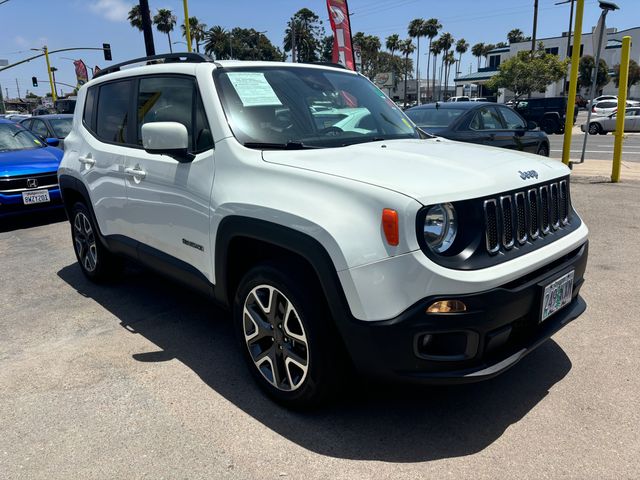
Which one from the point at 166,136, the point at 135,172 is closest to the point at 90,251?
the point at 135,172

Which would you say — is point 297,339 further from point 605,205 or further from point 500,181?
point 605,205

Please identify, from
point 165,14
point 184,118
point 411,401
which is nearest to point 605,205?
point 411,401

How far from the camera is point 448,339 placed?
231cm

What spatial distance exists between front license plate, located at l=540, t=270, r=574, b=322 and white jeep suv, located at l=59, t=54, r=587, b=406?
0.01 metres

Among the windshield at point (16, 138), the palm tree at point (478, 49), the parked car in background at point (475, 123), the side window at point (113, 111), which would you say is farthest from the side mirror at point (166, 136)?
the palm tree at point (478, 49)

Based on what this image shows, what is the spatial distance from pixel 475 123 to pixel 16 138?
768cm

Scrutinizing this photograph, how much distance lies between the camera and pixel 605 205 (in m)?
7.98

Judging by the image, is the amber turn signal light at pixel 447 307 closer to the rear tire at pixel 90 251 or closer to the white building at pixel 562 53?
the rear tire at pixel 90 251

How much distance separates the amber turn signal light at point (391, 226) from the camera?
7.20 feet

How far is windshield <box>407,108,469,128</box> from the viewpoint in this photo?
8586 mm

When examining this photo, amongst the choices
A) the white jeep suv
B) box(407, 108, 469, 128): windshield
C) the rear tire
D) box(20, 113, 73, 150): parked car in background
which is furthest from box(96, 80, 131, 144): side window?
box(20, 113, 73, 150): parked car in background

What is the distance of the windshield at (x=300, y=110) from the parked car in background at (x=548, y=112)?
25.5 meters

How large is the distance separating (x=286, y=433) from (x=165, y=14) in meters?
76.5

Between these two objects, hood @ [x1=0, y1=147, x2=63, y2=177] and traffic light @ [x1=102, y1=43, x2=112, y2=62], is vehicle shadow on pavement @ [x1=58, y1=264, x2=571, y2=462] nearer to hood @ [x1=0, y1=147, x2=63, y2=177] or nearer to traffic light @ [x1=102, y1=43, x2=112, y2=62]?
hood @ [x1=0, y1=147, x2=63, y2=177]
